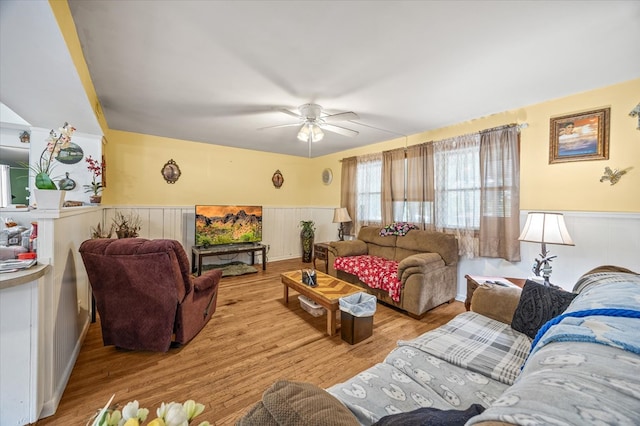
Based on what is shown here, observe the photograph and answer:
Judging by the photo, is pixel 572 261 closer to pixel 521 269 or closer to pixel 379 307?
pixel 521 269

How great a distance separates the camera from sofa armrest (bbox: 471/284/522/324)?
1767 mm

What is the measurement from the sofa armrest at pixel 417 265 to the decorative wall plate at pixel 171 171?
13.6 ft

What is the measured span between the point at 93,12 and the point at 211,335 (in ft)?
8.73

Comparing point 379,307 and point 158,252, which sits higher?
point 158,252

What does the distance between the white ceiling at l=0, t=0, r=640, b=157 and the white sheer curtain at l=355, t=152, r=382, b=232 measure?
1.54 metres

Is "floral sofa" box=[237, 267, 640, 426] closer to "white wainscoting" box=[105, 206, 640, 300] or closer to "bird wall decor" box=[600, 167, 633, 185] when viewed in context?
"white wainscoting" box=[105, 206, 640, 300]

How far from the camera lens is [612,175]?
2.32m

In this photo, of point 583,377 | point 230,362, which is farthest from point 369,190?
point 583,377

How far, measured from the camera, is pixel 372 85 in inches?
94.7

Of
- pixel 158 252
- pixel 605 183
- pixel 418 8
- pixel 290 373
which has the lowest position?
pixel 290 373

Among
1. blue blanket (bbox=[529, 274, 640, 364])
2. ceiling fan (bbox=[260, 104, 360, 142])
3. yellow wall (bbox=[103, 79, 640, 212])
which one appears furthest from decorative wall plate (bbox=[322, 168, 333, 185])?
blue blanket (bbox=[529, 274, 640, 364])

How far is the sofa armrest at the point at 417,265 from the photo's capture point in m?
2.82

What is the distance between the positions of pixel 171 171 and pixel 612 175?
19.3 feet

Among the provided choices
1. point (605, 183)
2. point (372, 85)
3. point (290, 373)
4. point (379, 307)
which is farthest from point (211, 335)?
point (605, 183)
